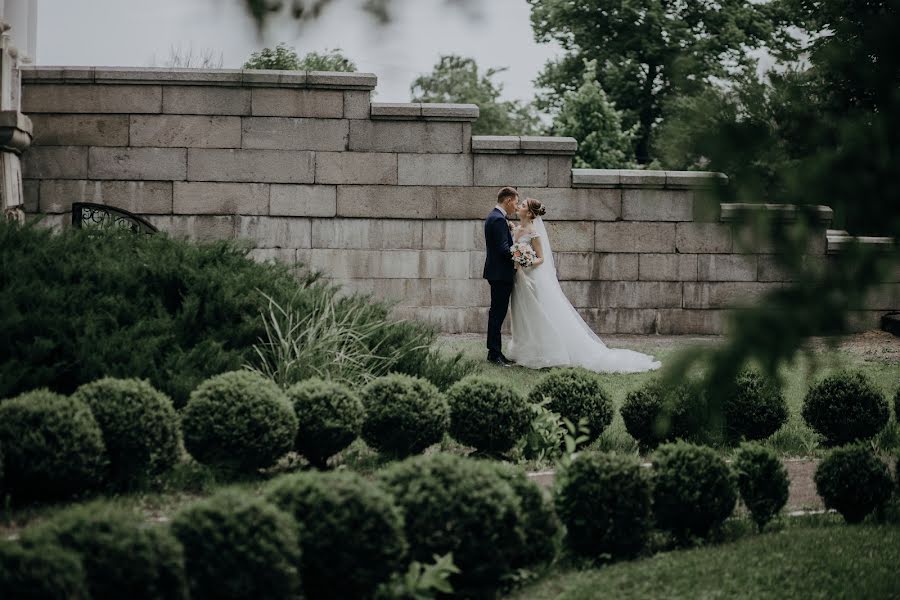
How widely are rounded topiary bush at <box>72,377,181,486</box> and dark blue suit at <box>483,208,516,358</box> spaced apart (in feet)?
20.2

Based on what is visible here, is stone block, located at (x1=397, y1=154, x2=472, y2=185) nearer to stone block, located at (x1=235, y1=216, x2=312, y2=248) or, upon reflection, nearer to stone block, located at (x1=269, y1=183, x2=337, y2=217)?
stone block, located at (x1=269, y1=183, x2=337, y2=217)

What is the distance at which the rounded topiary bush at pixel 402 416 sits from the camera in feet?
22.1

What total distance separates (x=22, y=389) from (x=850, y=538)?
17.1 ft

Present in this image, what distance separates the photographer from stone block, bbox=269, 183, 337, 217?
1384 cm

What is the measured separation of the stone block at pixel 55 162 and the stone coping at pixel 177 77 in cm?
89

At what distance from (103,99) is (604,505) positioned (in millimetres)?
10722

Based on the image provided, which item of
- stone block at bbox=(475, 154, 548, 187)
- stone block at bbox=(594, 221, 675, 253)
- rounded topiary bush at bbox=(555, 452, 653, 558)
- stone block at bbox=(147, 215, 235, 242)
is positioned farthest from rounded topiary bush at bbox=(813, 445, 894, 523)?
stone block at bbox=(147, 215, 235, 242)

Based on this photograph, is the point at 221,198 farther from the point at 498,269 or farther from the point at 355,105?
the point at 498,269

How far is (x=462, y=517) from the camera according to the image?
4.52m

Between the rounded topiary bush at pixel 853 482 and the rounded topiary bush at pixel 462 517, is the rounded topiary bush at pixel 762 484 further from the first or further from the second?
the rounded topiary bush at pixel 462 517

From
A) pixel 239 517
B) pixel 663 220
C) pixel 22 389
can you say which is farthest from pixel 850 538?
pixel 663 220

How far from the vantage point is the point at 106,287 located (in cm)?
835

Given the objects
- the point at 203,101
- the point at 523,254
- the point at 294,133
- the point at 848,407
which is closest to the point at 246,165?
Answer: the point at 294,133

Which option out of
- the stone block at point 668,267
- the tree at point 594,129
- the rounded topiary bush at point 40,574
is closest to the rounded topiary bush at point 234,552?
the rounded topiary bush at point 40,574
